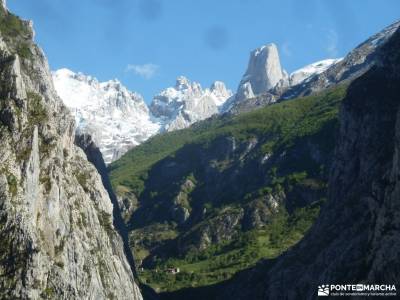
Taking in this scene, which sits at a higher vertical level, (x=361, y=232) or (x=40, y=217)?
(x=40, y=217)

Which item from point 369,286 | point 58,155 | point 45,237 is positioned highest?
point 58,155

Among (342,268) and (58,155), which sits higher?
(58,155)

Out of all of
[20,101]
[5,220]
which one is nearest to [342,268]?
[5,220]

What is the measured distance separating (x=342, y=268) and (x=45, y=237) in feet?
205

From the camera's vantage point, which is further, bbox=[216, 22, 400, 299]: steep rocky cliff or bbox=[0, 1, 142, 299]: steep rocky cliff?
bbox=[0, 1, 142, 299]: steep rocky cliff

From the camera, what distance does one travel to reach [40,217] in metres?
156

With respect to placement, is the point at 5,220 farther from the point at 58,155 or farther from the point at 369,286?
the point at 369,286

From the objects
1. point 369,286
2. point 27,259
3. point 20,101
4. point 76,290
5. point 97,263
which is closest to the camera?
point 369,286

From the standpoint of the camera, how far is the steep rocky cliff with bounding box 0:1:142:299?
14100 cm

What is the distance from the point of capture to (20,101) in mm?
165000

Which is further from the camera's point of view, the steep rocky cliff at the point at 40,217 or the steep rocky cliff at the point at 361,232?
the steep rocky cliff at the point at 40,217

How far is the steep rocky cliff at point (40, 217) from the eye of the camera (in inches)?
5551

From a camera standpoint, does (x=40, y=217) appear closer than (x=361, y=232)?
Yes

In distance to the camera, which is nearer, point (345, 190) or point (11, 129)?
point (11, 129)
